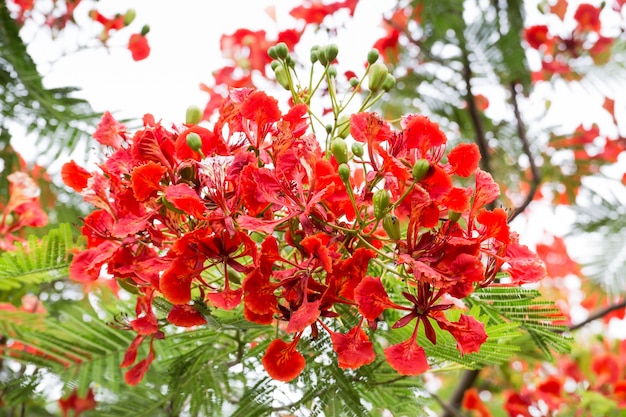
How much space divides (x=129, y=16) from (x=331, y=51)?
3.61ft

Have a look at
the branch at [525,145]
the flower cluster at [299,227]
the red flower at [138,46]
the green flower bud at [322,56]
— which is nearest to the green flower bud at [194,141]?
the flower cluster at [299,227]

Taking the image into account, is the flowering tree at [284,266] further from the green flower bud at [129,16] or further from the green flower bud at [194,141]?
the green flower bud at [129,16]

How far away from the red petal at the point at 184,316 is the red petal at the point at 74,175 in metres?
0.27

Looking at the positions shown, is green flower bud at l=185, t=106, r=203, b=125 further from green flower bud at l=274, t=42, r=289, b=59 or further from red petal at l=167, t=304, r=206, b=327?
red petal at l=167, t=304, r=206, b=327

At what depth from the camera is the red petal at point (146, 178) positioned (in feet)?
2.86

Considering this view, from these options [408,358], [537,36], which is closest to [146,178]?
[408,358]

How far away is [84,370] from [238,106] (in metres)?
0.52

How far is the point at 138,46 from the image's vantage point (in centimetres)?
200

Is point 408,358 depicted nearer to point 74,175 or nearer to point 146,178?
point 146,178

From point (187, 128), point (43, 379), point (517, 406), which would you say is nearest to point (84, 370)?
point (43, 379)

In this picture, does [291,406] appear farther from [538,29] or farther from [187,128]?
[538,29]

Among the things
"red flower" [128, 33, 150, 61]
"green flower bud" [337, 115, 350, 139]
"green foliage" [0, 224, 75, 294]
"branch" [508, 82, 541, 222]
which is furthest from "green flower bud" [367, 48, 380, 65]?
"branch" [508, 82, 541, 222]

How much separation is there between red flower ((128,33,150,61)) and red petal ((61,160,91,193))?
1020mm

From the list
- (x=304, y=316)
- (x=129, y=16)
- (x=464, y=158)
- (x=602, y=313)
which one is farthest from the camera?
(x=602, y=313)
